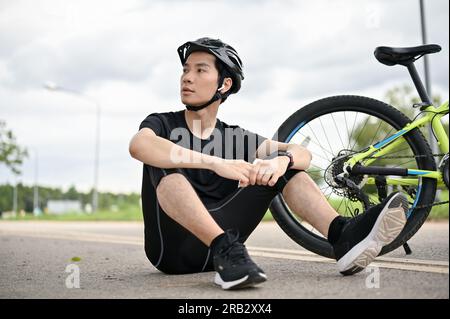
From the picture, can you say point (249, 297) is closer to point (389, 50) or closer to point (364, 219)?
point (364, 219)

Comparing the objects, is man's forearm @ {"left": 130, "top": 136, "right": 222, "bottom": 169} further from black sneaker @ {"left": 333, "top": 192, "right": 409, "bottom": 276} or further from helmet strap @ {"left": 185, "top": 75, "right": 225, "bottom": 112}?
black sneaker @ {"left": 333, "top": 192, "right": 409, "bottom": 276}

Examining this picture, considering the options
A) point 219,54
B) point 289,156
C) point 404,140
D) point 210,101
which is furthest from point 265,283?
point 404,140

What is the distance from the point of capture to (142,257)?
4.50 meters

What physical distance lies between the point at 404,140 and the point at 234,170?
53.6 inches

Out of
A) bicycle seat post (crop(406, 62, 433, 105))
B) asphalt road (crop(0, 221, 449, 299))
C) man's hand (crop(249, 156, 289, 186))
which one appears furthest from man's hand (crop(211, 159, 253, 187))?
bicycle seat post (crop(406, 62, 433, 105))

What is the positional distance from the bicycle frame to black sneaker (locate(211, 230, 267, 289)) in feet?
4.04

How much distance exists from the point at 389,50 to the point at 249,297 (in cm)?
189

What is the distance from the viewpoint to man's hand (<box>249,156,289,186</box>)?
2602 mm

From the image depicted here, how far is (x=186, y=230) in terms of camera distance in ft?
9.27

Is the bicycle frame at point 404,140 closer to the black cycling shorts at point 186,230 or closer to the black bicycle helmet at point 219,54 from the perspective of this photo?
the black cycling shorts at point 186,230

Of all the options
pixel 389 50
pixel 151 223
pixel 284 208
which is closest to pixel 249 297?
pixel 151 223

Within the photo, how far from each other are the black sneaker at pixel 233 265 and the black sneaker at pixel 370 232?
20.6 inches

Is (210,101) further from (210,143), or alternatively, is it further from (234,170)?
(234,170)

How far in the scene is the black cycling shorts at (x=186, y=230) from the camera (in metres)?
2.80
